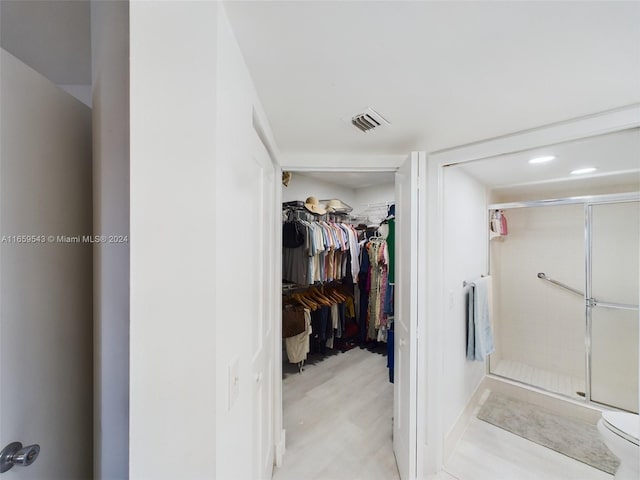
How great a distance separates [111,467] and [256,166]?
1118 millimetres

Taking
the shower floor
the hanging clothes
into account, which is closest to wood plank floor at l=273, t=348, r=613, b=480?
the shower floor

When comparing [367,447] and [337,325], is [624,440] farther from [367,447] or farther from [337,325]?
[337,325]

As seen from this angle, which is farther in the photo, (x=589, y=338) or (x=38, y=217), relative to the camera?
(x=589, y=338)

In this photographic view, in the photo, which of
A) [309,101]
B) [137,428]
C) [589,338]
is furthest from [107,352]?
[589,338]

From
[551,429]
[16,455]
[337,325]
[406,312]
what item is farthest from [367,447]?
[16,455]

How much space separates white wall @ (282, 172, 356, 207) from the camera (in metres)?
2.94

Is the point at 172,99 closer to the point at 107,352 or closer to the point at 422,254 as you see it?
the point at 107,352

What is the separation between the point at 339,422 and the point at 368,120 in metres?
2.21

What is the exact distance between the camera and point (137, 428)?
21.4 inches

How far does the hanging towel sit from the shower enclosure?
2.49 feet

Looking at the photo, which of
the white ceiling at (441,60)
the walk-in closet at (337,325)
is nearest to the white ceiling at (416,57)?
the white ceiling at (441,60)

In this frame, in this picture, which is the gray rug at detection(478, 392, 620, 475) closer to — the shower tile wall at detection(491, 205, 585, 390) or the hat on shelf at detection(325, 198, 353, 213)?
the shower tile wall at detection(491, 205, 585, 390)

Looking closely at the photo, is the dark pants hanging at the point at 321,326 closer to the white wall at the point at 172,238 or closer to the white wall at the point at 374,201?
the white wall at the point at 374,201

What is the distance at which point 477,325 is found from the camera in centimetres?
189
